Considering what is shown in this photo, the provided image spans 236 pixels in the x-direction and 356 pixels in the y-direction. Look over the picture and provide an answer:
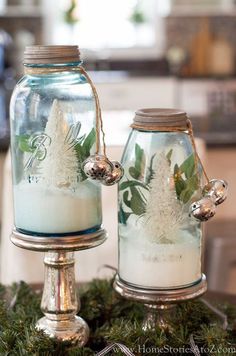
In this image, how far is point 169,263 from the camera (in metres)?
0.84

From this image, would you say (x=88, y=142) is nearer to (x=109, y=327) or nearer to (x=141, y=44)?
(x=109, y=327)

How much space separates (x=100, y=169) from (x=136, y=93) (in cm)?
388

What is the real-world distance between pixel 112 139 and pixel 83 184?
2.76 ft

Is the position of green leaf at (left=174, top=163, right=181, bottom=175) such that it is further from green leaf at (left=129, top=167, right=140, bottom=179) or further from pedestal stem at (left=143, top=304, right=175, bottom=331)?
pedestal stem at (left=143, top=304, right=175, bottom=331)

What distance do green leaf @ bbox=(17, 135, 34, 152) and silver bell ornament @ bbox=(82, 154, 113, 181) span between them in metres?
0.08

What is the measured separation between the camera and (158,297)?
2.77ft

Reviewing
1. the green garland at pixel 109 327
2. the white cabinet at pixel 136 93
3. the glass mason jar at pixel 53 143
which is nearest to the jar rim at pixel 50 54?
the glass mason jar at pixel 53 143

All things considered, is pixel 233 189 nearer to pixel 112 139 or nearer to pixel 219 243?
pixel 219 243

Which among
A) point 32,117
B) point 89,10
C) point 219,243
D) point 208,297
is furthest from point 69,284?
point 89,10

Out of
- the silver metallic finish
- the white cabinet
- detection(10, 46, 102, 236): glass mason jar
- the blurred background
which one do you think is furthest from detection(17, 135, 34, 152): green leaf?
the white cabinet

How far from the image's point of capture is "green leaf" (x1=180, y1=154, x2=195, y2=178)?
838mm

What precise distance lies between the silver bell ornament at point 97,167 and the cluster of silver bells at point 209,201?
0.12 m

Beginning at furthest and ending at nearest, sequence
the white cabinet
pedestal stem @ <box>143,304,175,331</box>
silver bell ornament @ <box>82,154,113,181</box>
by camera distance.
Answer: the white cabinet < pedestal stem @ <box>143,304,175,331</box> < silver bell ornament @ <box>82,154,113,181</box>

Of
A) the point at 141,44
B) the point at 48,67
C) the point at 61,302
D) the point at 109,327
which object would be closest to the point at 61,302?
the point at 61,302
